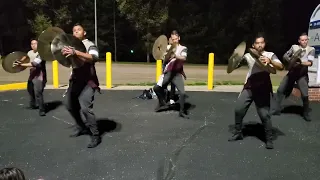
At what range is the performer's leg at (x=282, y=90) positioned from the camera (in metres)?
6.69

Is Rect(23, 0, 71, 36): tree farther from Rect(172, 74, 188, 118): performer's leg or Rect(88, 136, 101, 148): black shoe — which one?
Rect(88, 136, 101, 148): black shoe

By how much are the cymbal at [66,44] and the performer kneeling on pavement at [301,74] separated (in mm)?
3890

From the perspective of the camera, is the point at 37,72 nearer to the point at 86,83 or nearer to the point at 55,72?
the point at 86,83

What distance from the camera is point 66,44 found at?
4484 mm

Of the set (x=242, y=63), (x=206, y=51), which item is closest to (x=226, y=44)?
(x=206, y=51)

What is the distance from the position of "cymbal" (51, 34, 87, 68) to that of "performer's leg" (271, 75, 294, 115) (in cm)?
432

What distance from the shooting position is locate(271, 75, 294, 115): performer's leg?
6689 mm

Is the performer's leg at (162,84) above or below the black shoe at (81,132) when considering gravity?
above

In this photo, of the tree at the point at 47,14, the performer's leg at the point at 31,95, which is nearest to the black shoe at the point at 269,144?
the performer's leg at the point at 31,95

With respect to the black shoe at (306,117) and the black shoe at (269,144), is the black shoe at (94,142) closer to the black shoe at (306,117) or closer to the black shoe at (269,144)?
the black shoe at (269,144)

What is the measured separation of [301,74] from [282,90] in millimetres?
568

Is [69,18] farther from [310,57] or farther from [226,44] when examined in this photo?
[310,57]

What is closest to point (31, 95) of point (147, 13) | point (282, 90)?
point (282, 90)


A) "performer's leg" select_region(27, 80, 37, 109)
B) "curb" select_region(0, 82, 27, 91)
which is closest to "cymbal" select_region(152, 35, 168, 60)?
"performer's leg" select_region(27, 80, 37, 109)
